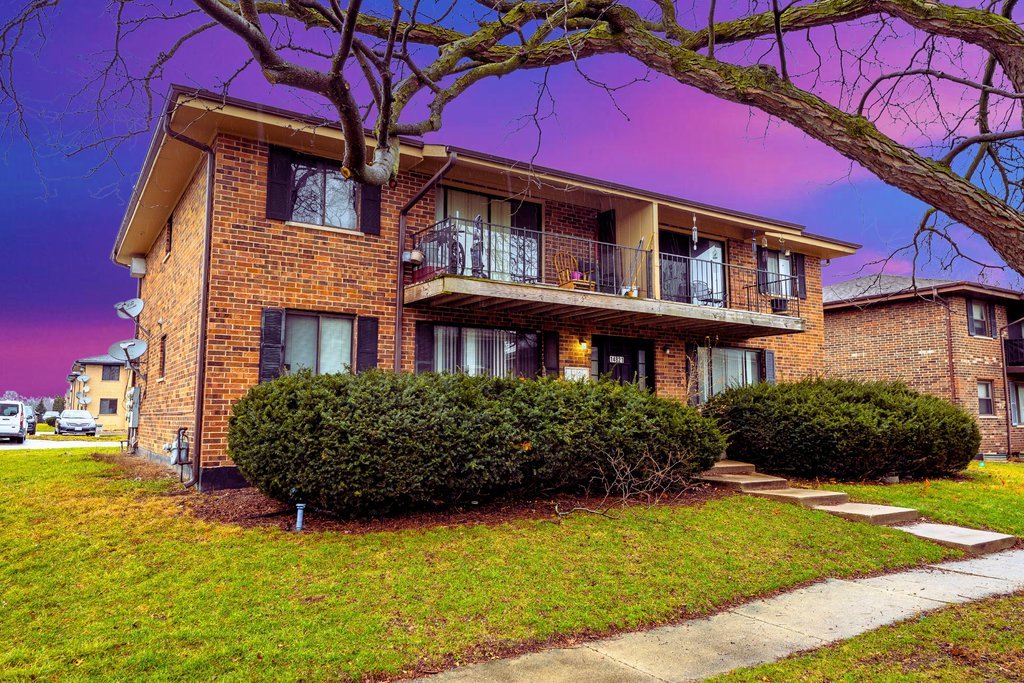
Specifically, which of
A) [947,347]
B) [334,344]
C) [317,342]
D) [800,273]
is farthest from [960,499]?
[947,347]

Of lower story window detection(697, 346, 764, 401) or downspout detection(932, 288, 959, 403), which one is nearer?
lower story window detection(697, 346, 764, 401)

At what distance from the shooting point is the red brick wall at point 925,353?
21.5 m

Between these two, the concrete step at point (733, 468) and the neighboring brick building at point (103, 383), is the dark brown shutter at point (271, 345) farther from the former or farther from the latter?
the neighboring brick building at point (103, 383)

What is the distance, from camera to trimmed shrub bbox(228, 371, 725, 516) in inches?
274

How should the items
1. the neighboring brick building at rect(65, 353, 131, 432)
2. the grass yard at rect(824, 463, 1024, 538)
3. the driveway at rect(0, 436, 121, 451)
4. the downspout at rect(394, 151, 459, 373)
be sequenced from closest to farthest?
the grass yard at rect(824, 463, 1024, 538) → the downspout at rect(394, 151, 459, 373) → the driveway at rect(0, 436, 121, 451) → the neighboring brick building at rect(65, 353, 131, 432)

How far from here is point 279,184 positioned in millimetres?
10336

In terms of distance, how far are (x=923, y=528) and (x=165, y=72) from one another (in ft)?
32.7

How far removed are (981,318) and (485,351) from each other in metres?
20.9

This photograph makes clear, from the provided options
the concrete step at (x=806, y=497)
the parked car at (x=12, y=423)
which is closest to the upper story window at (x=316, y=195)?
the concrete step at (x=806, y=497)

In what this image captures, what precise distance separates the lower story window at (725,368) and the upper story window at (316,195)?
835cm

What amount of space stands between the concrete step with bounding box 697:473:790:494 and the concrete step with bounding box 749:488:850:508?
12.7 inches

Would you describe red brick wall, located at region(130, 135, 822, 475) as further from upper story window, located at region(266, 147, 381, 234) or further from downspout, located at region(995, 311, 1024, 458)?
downspout, located at region(995, 311, 1024, 458)

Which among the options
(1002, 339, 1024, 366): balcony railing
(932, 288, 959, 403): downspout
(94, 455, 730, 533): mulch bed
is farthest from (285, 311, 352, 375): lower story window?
(1002, 339, 1024, 366): balcony railing

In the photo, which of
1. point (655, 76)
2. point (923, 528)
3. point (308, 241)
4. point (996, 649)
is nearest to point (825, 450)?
point (923, 528)
